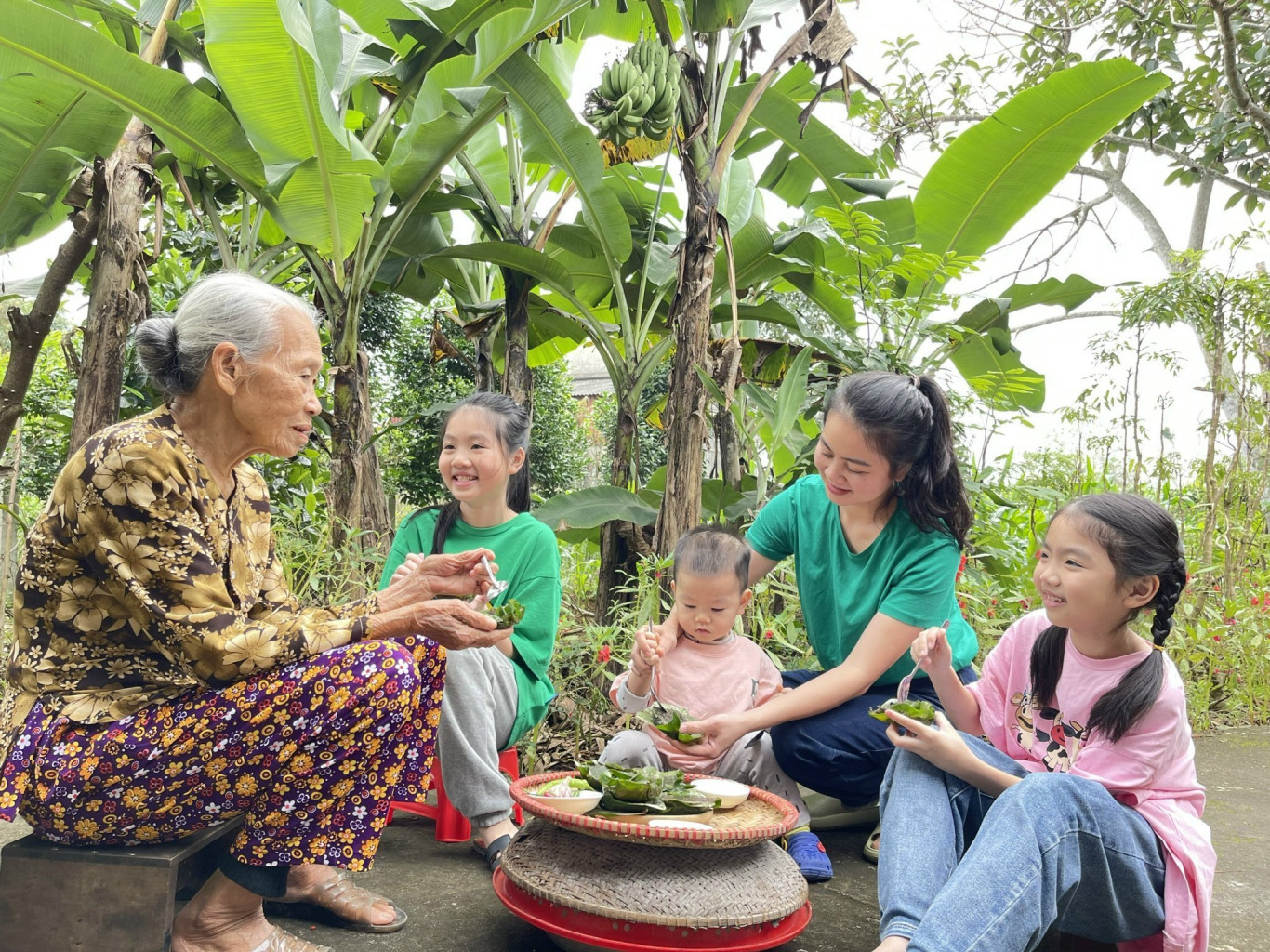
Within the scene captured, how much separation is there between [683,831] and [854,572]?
1017mm

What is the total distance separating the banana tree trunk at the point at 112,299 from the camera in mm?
2959

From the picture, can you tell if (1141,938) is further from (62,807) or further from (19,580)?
(19,580)

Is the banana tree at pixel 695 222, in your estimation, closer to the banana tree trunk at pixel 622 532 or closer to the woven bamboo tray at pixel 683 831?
the banana tree trunk at pixel 622 532

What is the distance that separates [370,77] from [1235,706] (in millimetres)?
5135

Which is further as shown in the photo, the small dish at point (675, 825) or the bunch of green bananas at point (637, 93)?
the bunch of green bananas at point (637, 93)

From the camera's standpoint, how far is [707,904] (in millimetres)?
1890

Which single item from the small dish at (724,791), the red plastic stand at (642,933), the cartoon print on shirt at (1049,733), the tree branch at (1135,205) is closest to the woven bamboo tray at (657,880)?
the red plastic stand at (642,933)

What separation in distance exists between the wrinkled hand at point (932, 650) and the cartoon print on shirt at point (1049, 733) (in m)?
0.20

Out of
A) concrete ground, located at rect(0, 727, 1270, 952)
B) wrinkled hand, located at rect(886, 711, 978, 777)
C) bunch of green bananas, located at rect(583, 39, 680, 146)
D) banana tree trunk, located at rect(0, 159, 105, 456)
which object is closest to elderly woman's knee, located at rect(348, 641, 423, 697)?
concrete ground, located at rect(0, 727, 1270, 952)

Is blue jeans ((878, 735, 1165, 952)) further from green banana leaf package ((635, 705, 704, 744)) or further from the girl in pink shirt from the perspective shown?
green banana leaf package ((635, 705, 704, 744))

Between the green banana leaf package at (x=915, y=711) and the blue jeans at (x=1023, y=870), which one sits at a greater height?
the green banana leaf package at (x=915, y=711)

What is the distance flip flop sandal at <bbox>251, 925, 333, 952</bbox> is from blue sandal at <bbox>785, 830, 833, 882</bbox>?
1190 millimetres

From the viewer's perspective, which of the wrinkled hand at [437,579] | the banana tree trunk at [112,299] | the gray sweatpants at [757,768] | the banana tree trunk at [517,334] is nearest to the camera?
the wrinkled hand at [437,579]

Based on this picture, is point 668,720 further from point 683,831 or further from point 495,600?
point 495,600
